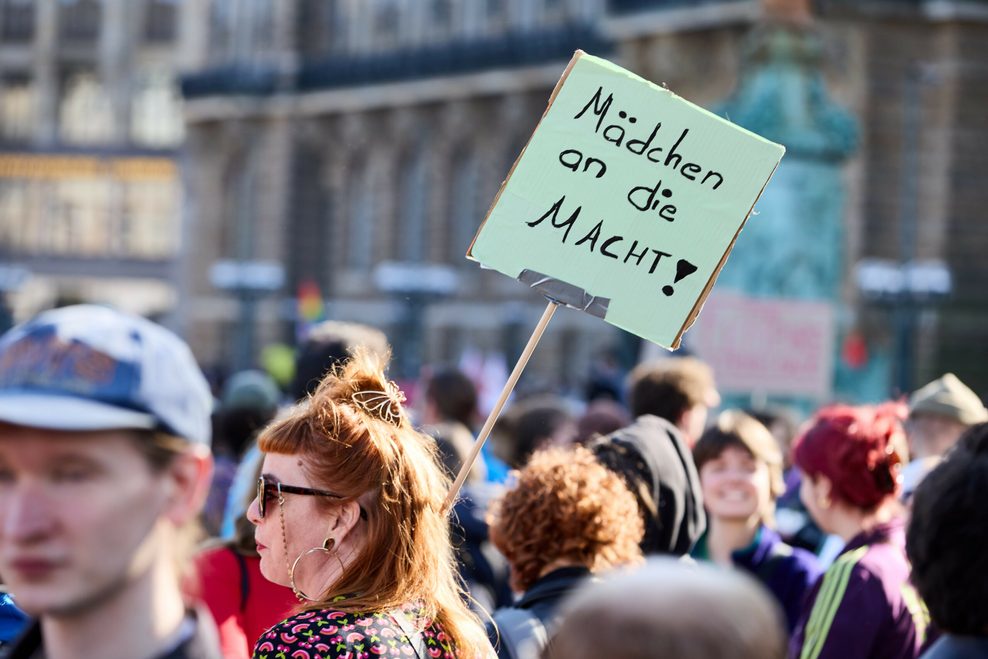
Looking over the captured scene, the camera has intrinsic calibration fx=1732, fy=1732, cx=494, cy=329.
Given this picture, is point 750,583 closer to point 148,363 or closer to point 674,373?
point 148,363

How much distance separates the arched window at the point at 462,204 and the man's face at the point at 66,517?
35407mm

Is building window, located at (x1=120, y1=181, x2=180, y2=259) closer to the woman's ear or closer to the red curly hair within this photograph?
the red curly hair

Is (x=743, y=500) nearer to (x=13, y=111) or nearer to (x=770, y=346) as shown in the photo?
(x=770, y=346)

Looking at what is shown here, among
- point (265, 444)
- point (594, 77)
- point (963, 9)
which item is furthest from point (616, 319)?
point (963, 9)

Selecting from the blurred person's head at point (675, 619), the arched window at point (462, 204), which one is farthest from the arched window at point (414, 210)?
the blurred person's head at point (675, 619)

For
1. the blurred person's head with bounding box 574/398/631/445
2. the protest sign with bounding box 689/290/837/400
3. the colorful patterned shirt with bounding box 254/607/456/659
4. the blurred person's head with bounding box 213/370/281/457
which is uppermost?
the colorful patterned shirt with bounding box 254/607/456/659

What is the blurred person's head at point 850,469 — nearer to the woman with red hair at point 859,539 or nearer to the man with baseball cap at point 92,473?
the woman with red hair at point 859,539

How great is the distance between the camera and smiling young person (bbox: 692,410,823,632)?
16.7 ft

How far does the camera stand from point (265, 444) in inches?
125

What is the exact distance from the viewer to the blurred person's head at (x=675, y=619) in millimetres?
1806

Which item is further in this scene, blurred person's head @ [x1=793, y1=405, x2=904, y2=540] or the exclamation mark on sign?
blurred person's head @ [x1=793, y1=405, x2=904, y2=540]

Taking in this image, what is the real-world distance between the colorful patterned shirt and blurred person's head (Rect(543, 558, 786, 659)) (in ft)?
3.11

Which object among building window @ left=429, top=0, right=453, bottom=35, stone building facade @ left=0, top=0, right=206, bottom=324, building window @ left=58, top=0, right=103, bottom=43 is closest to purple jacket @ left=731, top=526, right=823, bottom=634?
building window @ left=429, top=0, right=453, bottom=35

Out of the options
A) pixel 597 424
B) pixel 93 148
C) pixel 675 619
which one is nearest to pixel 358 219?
pixel 93 148
